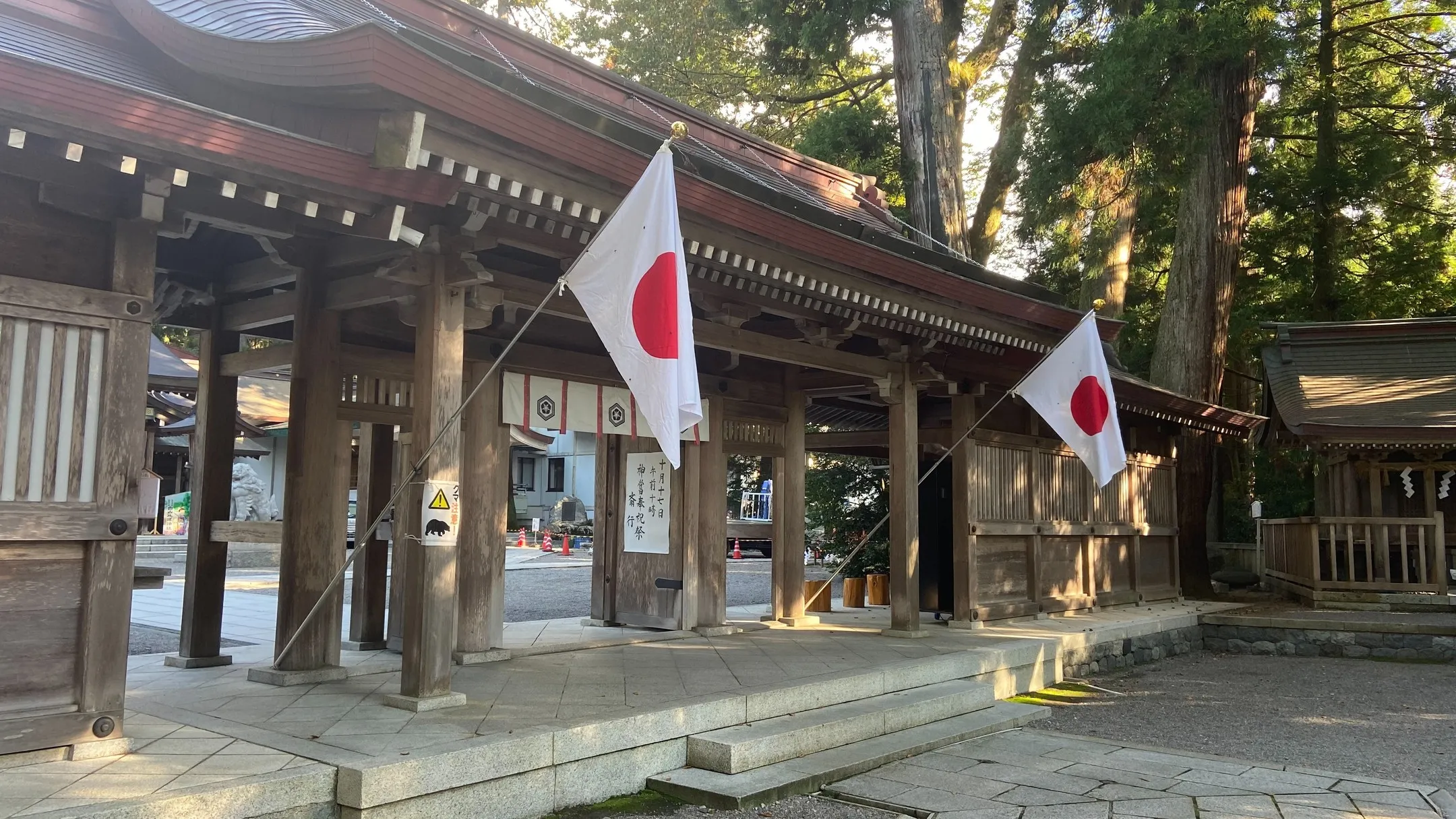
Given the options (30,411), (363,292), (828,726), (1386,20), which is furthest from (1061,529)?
(1386,20)

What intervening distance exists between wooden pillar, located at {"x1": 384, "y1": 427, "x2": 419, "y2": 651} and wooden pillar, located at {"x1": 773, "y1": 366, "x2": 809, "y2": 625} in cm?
375

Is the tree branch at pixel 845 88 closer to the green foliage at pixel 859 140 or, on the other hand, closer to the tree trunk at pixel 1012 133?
the green foliage at pixel 859 140

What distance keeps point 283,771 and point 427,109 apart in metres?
2.86

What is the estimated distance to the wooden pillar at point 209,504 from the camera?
21.6 ft

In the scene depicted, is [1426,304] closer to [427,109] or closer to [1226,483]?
[1226,483]

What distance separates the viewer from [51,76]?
11.5ft

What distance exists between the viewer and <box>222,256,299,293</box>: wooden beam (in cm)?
620

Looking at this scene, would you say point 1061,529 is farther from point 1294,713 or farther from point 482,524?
point 482,524

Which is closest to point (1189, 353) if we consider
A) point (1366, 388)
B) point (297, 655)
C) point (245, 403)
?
point (1366, 388)

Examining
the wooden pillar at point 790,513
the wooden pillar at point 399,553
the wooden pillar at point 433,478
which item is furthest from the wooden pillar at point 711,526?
the wooden pillar at point 433,478

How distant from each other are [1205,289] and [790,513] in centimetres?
902

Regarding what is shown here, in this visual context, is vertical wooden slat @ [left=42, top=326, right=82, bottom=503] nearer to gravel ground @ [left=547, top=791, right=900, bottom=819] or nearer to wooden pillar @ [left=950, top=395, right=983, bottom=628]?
gravel ground @ [left=547, top=791, right=900, bottom=819]

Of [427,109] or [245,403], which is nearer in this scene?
[427,109]

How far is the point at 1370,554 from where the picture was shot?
13125 mm
